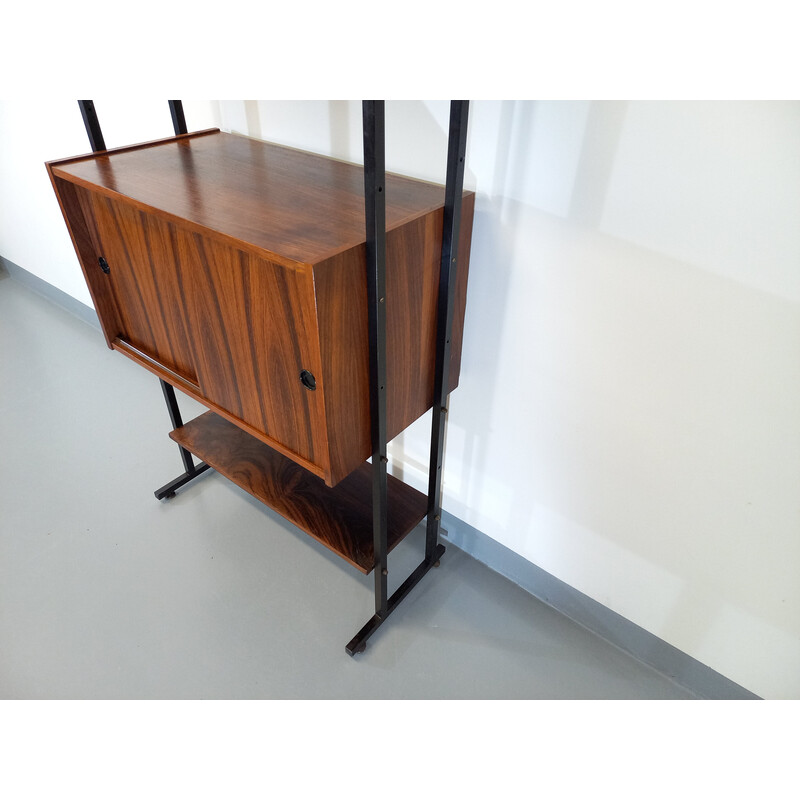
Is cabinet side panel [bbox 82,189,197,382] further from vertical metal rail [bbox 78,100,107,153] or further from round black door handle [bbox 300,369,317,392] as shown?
round black door handle [bbox 300,369,317,392]

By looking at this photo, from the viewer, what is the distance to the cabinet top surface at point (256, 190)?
0.91 m

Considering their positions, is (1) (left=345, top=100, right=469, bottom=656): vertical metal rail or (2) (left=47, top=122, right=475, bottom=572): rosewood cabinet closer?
(1) (left=345, top=100, right=469, bottom=656): vertical metal rail

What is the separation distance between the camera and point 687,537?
1201 mm

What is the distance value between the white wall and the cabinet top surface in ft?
0.43

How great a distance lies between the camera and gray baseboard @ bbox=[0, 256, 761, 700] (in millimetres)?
1329

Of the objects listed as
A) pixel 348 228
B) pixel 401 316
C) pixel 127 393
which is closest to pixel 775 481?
pixel 401 316

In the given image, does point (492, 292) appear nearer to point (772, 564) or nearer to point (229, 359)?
point (229, 359)

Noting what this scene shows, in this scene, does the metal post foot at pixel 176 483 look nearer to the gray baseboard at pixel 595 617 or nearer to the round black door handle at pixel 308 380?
the gray baseboard at pixel 595 617

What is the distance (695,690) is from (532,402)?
826 mm

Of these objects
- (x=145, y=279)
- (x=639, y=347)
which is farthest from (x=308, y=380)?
(x=639, y=347)

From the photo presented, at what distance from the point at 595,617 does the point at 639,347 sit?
2.62ft

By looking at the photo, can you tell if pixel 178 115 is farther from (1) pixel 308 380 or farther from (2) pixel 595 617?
(2) pixel 595 617

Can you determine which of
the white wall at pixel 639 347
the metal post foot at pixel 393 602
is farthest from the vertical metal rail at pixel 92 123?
the metal post foot at pixel 393 602

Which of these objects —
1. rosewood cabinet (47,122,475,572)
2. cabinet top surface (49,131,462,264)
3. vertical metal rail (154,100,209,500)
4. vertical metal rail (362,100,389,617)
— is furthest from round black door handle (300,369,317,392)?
vertical metal rail (154,100,209,500)
